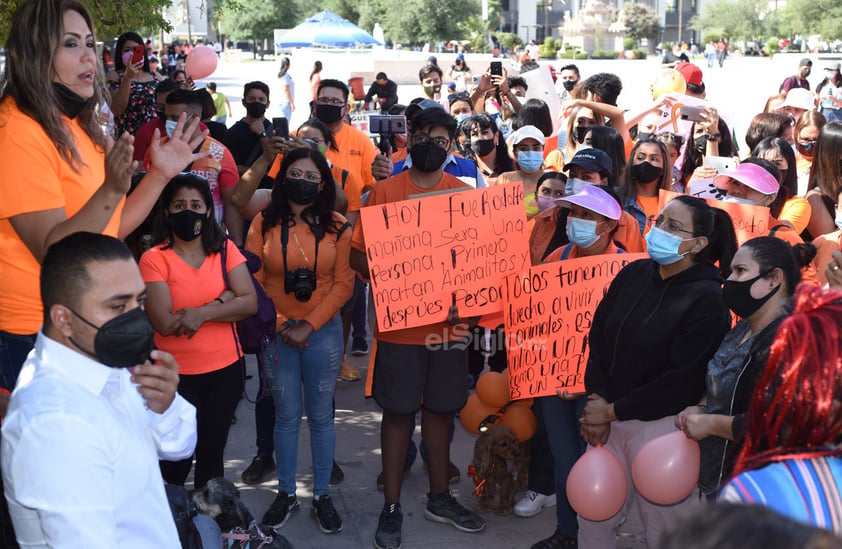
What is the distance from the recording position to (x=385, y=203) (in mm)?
4758

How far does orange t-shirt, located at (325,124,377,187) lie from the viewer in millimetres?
6922

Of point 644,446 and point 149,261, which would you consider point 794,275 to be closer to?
point 644,446

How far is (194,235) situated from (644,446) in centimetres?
241

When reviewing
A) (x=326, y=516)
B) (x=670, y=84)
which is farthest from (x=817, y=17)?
(x=326, y=516)

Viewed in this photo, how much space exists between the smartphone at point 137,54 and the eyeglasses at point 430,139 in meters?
3.92

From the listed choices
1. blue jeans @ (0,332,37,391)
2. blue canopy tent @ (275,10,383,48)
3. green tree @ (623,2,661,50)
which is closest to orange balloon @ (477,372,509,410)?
blue jeans @ (0,332,37,391)

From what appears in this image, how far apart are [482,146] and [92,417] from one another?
5245mm

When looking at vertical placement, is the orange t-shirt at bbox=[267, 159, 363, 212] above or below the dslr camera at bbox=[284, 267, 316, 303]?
above

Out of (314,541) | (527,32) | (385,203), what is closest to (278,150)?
(385,203)

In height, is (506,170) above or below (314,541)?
above

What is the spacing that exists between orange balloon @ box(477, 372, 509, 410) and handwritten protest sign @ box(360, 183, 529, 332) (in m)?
0.67

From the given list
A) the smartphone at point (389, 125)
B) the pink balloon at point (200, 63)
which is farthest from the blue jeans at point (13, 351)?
the pink balloon at point (200, 63)

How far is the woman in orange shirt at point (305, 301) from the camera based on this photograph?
15.9ft

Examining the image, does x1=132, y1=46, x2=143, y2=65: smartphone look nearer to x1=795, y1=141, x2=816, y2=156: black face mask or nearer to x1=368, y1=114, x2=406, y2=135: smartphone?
x1=368, y1=114, x2=406, y2=135: smartphone
